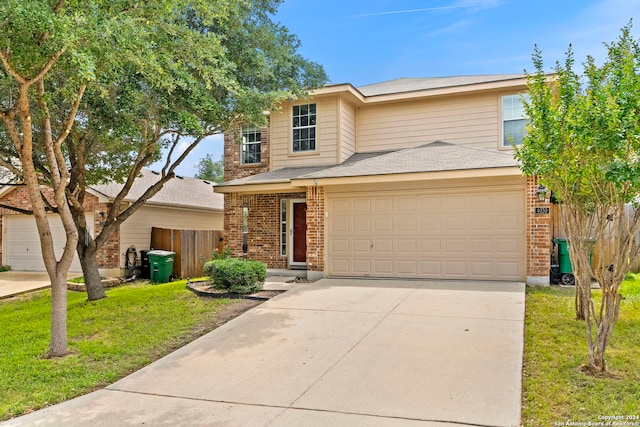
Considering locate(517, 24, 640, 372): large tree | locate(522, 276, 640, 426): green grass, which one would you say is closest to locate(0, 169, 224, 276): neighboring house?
locate(522, 276, 640, 426): green grass

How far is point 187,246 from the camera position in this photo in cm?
1520

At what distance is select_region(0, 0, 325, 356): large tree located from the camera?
5.65m

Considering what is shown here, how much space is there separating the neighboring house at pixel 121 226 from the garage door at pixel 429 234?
739cm

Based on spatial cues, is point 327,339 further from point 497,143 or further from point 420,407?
point 497,143

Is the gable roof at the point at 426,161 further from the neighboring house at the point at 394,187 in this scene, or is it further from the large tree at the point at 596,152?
the large tree at the point at 596,152

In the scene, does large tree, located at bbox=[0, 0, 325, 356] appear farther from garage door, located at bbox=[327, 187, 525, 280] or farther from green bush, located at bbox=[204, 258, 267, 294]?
garage door, located at bbox=[327, 187, 525, 280]

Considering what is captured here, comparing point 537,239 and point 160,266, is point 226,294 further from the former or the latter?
point 537,239

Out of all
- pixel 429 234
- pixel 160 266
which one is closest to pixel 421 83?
pixel 429 234

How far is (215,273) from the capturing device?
1002 centimetres

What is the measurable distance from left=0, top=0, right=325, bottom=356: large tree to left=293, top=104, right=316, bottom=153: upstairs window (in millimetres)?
2110

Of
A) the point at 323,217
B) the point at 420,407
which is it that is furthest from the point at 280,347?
the point at 323,217

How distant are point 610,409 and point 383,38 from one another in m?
13.3

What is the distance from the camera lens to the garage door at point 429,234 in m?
10.2

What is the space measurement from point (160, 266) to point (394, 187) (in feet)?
25.3
